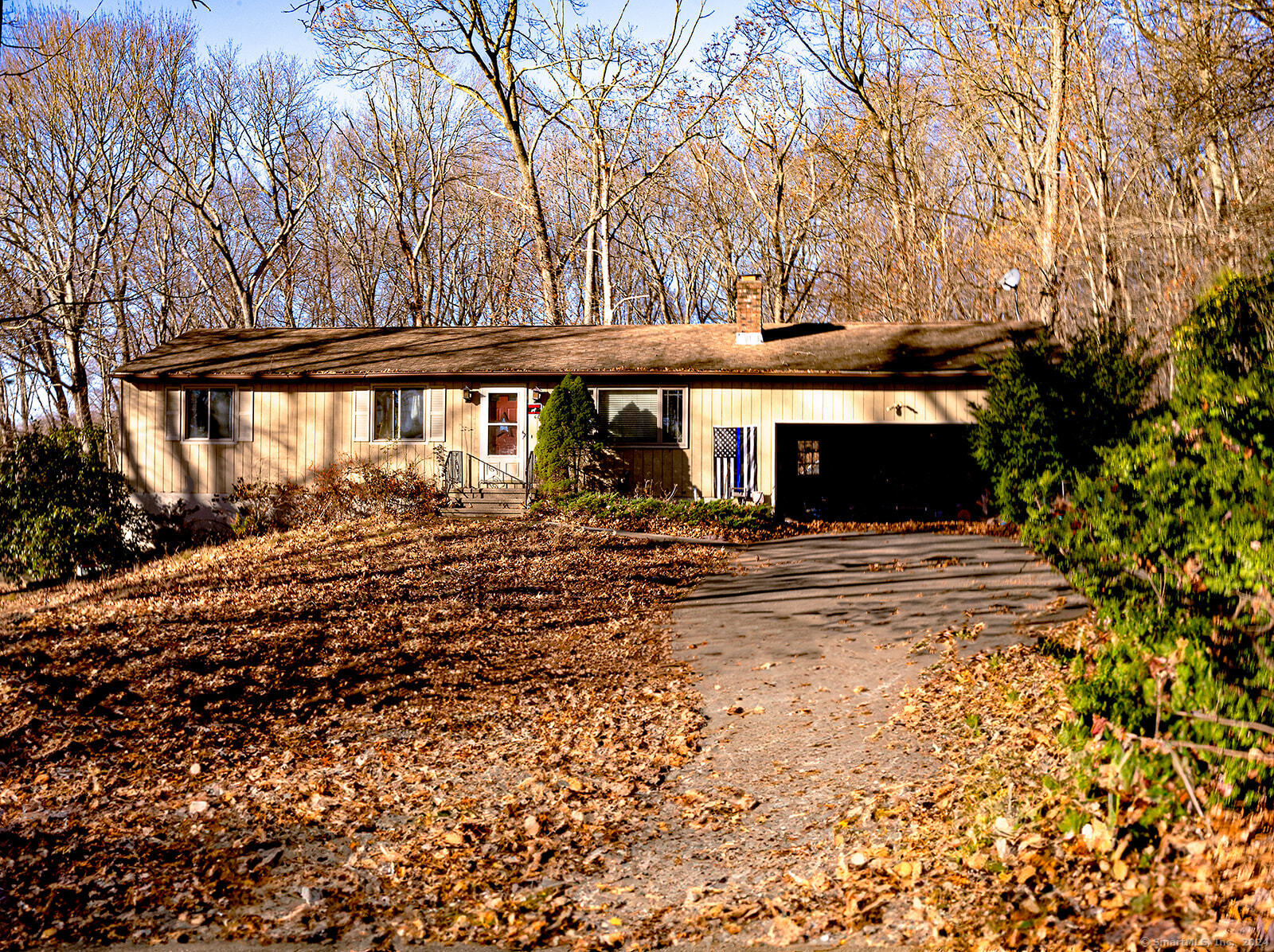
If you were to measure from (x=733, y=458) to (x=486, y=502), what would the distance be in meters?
5.03

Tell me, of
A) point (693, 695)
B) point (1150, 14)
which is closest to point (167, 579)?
point (693, 695)

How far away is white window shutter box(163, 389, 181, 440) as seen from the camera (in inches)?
802

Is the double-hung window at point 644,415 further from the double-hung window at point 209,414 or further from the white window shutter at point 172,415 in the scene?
the white window shutter at point 172,415

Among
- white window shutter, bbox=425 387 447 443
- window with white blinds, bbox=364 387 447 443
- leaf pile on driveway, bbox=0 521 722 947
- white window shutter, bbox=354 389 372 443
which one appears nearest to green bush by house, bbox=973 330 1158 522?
leaf pile on driveway, bbox=0 521 722 947

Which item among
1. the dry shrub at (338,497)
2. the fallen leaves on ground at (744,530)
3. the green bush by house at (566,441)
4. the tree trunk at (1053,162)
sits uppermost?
the tree trunk at (1053,162)

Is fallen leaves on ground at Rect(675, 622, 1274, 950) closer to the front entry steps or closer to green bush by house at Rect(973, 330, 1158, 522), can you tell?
green bush by house at Rect(973, 330, 1158, 522)

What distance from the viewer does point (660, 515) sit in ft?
55.5

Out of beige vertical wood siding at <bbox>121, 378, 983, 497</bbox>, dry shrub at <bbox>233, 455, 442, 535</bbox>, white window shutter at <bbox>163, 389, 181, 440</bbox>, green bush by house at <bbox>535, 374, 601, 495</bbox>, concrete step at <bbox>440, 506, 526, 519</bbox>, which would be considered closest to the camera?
concrete step at <bbox>440, 506, 526, 519</bbox>

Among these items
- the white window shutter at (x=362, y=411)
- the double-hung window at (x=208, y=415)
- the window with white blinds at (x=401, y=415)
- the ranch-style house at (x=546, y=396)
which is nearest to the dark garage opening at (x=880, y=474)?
the ranch-style house at (x=546, y=396)

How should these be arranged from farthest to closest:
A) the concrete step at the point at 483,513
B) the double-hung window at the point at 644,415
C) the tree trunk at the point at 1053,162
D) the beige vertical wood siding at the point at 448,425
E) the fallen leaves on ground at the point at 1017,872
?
the tree trunk at the point at 1053,162 < the double-hung window at the point at 644,415 < the beige vertical wood siding at the point at 448,425 < the concrete step at the point at 483,513 < the fallen leaves on ground at the point at 1017,872

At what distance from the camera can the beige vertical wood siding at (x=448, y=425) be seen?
19.0 metres

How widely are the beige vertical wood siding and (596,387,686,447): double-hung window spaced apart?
184mm

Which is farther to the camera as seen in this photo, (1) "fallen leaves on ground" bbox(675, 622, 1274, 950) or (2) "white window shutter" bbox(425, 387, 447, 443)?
(2) "white window shutter" bbox(425, 387, 447, 443)

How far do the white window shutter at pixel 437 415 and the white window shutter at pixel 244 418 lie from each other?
12.8 feet
